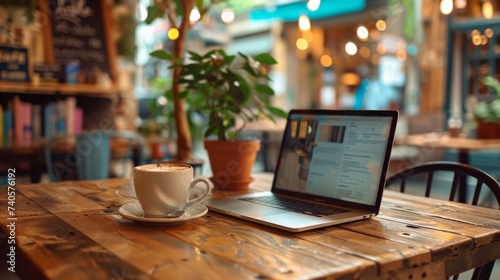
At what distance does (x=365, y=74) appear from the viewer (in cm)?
902

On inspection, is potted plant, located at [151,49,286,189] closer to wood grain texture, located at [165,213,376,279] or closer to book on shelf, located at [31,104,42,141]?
wood grain texture, located at [165,213,376,279]

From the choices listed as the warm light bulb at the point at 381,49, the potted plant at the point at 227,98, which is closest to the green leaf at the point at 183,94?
the potted plant at the point at 227,98

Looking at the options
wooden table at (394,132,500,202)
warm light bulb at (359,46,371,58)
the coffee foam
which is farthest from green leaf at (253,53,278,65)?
warm light bulb at (359,46,371,58)

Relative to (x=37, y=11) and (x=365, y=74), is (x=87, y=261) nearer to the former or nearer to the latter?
(x=37, y=11)

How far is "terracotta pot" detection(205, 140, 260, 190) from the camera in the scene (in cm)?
145

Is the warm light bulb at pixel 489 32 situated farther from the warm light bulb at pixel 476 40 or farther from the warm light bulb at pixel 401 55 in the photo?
the warm light bulb at pixel 401 55

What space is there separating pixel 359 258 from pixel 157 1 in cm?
143

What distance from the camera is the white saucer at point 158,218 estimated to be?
0.97m

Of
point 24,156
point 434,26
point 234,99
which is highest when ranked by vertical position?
point 434,26

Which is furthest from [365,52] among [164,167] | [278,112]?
[164,167]

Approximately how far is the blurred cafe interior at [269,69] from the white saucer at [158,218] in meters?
0.68

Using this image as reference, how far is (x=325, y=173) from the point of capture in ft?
4.09

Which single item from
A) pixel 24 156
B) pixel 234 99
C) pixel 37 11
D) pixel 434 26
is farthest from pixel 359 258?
pixel 434 26

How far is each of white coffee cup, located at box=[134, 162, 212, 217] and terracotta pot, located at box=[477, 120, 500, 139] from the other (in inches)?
141
